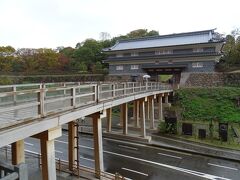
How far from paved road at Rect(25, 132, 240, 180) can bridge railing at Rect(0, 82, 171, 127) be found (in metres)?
4.52

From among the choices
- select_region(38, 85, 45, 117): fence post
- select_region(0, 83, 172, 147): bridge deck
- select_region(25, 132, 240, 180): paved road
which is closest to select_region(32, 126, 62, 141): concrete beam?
select_region(0, 83, 172, 147): bridge deck

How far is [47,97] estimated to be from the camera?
885cm

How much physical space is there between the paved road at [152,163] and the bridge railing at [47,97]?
178 inches

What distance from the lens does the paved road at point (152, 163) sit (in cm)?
1427

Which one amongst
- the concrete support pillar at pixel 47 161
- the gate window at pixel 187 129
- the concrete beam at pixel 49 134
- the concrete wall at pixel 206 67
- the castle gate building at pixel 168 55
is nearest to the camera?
the concrete beam at pixel 49 134

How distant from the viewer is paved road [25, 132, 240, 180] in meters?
14.3

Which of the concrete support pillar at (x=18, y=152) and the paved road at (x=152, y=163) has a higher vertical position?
the concrete support pillar at (x=18, y=152)

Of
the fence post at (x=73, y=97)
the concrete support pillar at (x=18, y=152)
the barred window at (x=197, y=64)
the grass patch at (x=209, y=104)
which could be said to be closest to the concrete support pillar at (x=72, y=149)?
the fence post at (x=73, y=97)

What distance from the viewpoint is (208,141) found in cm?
2014

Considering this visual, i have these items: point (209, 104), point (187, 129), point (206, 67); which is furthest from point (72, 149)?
point (206, 67)

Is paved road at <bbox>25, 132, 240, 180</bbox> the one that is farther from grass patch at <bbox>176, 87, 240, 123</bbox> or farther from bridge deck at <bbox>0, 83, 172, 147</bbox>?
grass patch at <bbox>176, 87, 240, 123</bbox>

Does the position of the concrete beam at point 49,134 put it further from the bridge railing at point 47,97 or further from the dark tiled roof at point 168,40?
the dark tiled roof at point 168,40

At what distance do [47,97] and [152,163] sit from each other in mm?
9666

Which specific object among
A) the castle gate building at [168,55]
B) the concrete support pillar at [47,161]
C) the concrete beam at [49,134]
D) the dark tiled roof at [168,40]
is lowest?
the concrete support pillar at [47,161]
